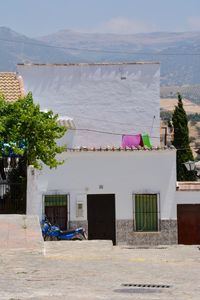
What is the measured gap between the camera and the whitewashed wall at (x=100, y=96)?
29.9m

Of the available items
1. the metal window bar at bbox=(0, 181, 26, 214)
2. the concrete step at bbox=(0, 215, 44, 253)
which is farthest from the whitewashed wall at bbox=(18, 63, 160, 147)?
the concrete step at bbox=(0, 215, 44, 253)

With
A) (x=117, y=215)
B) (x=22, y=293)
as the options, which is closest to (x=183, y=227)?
(x=117, y=215)

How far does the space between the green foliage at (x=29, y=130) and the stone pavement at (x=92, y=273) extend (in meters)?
4.10

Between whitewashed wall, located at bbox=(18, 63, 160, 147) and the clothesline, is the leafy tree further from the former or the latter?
the clothesline

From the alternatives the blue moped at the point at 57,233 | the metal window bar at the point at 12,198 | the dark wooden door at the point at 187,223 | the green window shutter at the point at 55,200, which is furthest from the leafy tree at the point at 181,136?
the metal window bar at the point at 12,198

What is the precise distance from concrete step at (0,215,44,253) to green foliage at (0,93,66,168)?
7.43 feet

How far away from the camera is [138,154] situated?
2316 centimetres

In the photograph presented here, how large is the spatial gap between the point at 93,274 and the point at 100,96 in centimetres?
1895

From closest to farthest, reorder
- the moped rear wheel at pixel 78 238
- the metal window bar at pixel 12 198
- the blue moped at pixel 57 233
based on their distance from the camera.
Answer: the metal window bar at pixel 12 198
the blue moped at pixel 57 233
the moped rear wheel at pixel 78 238

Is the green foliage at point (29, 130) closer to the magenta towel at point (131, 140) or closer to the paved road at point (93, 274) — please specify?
the paved road at point (93, 274)

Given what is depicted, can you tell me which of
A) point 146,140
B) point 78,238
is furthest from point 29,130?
point 146,140

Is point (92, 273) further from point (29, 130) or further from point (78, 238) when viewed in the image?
point (78, 238)

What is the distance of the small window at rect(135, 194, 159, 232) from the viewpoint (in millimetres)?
23125

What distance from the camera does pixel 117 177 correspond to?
23.2m
